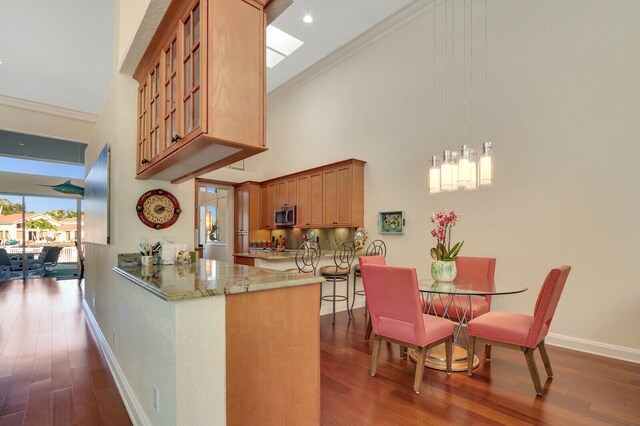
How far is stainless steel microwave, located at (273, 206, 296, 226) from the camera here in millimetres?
6703

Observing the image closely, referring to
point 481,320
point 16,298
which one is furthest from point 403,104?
point 16,298

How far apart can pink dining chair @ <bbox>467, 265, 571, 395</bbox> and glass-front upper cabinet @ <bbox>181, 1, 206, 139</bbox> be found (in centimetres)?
267

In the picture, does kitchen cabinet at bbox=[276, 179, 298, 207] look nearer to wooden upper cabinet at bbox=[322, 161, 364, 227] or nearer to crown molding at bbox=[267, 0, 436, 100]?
wooden upper cabinet at bbox=[322, 161, 364, 227]

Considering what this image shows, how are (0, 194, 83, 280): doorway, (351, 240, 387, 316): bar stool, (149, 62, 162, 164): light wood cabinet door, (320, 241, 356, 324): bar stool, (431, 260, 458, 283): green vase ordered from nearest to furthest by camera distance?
(149, 62, 162, 164): light wood cabinet door, (431, 260, 458, 283): green vase, (320, 241, 356, 324): bar stool, (351, 240, 387, 316): bar stool, (0, 194, 83, 280): doorway

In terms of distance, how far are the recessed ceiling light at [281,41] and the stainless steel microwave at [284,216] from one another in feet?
Answer: 10.1

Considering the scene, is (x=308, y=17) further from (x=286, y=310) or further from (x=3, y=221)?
(x=3, y=221)

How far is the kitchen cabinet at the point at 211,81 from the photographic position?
1.64 metres

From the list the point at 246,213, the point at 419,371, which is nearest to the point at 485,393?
the point at 419,371

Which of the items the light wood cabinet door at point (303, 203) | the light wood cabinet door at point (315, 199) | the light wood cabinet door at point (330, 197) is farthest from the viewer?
the light wood cabinet door at point (303, 203)

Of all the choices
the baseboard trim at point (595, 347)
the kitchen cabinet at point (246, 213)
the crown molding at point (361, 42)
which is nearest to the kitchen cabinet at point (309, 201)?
the kitchen cabinet at point (246, 213)

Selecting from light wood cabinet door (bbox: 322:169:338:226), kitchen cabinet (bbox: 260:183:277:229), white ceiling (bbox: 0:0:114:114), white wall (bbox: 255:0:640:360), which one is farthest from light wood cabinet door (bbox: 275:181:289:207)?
white ceiling (bbox: 0:0:114:114)

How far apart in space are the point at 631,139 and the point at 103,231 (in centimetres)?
534

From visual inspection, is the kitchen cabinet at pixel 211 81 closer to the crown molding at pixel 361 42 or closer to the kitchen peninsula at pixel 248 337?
the kitchen peninsula at pixel 248 337

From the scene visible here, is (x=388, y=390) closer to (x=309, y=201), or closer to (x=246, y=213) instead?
(x=309, y=201)
